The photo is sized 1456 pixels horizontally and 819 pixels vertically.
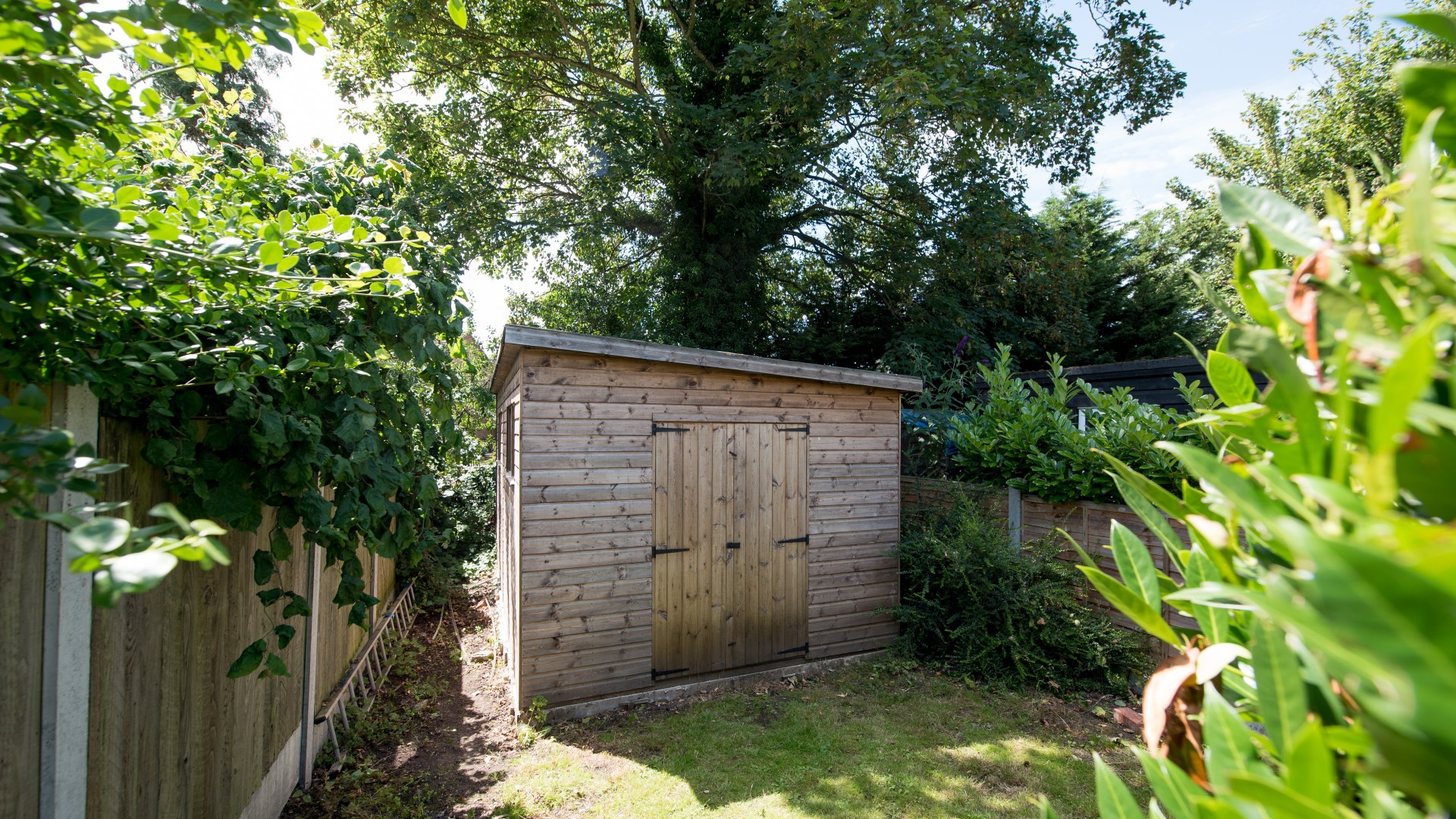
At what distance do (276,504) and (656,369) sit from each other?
3221 mm

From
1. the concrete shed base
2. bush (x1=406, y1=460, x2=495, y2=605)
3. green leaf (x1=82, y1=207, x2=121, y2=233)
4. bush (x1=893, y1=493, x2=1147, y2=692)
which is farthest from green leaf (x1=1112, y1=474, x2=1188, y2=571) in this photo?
bush (x1=406, y1=460, x2=495, y2=605)

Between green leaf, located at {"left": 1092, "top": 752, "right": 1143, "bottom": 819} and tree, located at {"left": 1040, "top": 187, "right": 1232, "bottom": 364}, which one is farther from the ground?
tree, located at {"left": 1040, "top": 187, "right": 1232, "bottom": 364}

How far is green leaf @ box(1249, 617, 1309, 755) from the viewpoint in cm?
44

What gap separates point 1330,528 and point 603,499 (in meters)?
4.75

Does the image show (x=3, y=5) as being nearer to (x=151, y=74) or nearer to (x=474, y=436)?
(x=151, y=74)

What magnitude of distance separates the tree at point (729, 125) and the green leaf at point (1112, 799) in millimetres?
7384

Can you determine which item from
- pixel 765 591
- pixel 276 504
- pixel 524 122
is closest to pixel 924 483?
pixel 765 591

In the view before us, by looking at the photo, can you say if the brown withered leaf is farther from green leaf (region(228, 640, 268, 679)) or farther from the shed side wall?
the shed side wall

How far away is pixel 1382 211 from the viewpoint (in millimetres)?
524

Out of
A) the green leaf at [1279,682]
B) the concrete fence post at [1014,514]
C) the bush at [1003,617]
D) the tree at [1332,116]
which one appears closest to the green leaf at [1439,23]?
the green leaf at [1279,682]

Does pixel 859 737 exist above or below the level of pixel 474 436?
below

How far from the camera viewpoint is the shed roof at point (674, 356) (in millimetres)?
4555

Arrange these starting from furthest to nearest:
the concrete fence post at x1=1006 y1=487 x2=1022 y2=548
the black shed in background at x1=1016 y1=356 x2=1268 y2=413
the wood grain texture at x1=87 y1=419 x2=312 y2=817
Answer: the black shed in background at x1=1016 y1=356 x2=1268 y2=413, the concrete fence post at x1=1006 y1=487 x2=1022 y2=548, the wood grain texture at x1=87 y1=419 x2=312 y2=817

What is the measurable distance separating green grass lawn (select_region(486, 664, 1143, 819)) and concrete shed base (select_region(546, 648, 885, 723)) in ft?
0.33
